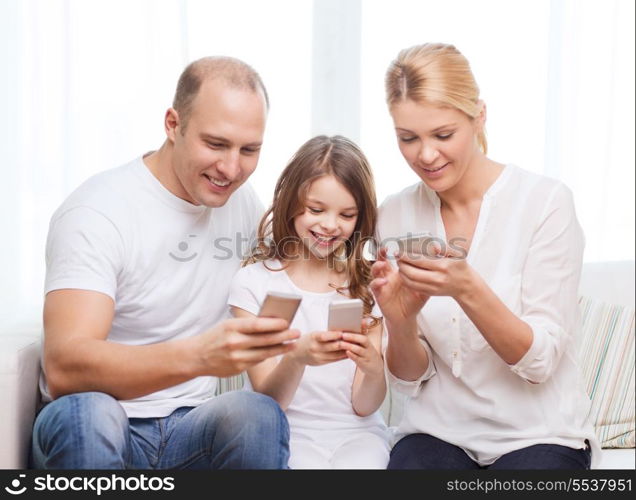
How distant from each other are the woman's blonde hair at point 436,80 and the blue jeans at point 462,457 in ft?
2.75

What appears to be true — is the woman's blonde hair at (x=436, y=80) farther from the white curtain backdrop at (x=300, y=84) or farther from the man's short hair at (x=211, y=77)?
the white curtain backdrop at (x=300, y=84)

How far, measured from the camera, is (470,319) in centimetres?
202

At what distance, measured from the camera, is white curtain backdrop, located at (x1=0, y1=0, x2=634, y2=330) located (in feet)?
10.6

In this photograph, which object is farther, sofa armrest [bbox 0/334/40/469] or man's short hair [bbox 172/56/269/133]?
man's short hair [bbox 172/56/269/133]

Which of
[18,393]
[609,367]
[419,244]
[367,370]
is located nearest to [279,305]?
[419,244]

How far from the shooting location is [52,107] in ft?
10.7

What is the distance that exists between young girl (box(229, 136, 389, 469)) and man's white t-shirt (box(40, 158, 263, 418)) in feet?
0.34

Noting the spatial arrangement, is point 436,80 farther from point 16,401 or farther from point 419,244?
point 16,401

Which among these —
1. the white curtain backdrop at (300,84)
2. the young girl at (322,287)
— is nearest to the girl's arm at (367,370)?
the young girl at (322,287)

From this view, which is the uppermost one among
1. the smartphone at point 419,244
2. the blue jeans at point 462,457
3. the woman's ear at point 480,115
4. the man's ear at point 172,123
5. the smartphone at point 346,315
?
the woman's ear at point 480,115

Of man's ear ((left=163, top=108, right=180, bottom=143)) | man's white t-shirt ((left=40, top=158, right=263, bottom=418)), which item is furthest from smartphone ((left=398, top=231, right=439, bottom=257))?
man's ear ((left=163, top=108, right=180, bottom=143))

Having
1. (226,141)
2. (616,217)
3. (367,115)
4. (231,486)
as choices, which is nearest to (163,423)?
(231,486)

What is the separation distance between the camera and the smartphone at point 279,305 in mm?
1699

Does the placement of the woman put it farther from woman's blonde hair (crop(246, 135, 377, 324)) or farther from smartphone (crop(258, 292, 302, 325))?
smartphone (crop(258, 292, 302, 325))
